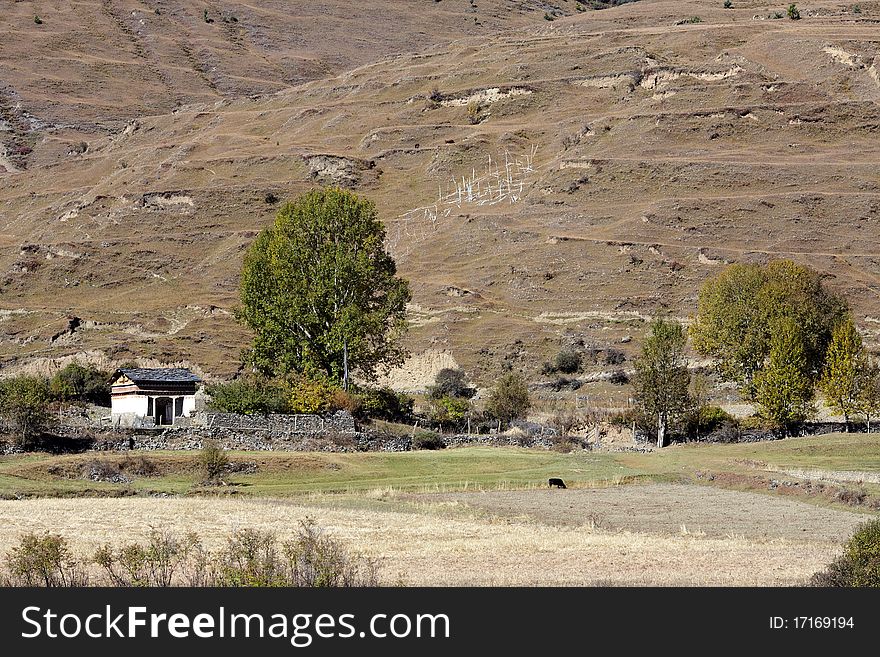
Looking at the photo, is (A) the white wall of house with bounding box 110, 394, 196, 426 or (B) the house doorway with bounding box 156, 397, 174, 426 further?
(B) the house doorway with bounding box 156, 397, 174, 426

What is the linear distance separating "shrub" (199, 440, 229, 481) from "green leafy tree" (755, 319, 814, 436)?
107 feet

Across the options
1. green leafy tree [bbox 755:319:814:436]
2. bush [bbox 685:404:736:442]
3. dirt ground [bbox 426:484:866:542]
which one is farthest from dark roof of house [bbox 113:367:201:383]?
green leafy tree [bbox 755:319:814:436]

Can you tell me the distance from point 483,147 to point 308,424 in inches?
3310

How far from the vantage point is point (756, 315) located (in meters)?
72.7


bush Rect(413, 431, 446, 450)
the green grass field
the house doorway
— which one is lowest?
the green grass field

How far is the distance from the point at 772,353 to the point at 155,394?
34.1 m

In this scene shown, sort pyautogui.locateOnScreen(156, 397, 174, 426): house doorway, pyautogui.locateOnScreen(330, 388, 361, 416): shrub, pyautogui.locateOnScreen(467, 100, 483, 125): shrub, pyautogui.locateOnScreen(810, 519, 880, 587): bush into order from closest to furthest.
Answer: pyautogui.locateOnScreen(810, 519, 880, 587): bush < pyautogui.locateOnScreen(330, 388, 361, 416): shrub < pyautogui.locateOnScreen(156, 397, 174, 426): house doorway < pyautogui.locateOnScreen(467, 100, 483, 125): shrub

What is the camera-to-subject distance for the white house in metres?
60.9

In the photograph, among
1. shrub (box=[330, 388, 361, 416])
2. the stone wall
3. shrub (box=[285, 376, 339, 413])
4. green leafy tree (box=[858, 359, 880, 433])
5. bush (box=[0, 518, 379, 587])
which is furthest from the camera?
green leafy tree (box=[858, 359, 880, 433])

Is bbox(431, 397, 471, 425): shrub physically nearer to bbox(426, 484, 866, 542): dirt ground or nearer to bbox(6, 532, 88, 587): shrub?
bbox(426, 484, 866, 542): dirt ground

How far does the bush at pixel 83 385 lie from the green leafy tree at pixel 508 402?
22.9 metres

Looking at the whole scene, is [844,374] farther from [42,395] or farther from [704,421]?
[42,395]

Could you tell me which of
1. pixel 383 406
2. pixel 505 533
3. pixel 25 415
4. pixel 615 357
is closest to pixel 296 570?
pixel 505 533
